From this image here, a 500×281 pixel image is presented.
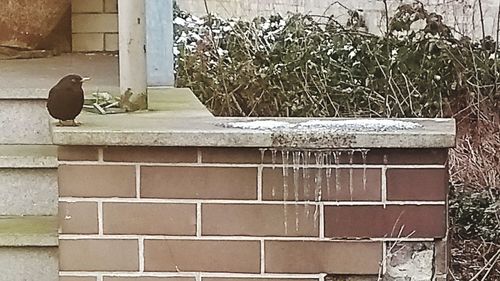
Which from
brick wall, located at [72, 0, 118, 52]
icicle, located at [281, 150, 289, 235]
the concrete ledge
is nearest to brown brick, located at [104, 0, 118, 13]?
brick wall, located at [72, 0, 118, 52]

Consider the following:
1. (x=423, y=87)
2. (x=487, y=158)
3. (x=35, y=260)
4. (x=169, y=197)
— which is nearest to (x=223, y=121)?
(x=169, y=197)

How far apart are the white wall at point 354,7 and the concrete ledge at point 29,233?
3.06 m

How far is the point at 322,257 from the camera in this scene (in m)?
1.82

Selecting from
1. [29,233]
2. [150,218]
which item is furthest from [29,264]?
[150,218]

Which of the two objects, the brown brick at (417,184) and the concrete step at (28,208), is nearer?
the brown brick at (417,184)

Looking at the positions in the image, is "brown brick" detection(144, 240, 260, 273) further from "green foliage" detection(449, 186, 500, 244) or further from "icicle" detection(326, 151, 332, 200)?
"green foliage" detection(449, 186, 500, 244)

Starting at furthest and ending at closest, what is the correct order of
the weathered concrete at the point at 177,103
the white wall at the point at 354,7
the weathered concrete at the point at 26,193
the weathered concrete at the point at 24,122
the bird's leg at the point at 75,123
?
the white wall at the point at 354,7, the weathered concrete at the point at 24,122, the weathered concrete at the point at 26,193, the weathered concrete at the point at 177,103, the bird's leg at the point at 75,123

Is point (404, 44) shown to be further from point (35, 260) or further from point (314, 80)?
point (35, 260)

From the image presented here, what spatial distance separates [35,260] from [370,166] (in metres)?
0.87

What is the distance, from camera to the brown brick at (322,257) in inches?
71.3

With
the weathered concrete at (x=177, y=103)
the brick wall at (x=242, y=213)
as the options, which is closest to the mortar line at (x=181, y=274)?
the brick wall at (x=242, y=213)

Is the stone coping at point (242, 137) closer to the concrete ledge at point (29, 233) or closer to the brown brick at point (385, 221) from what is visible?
the brown brick at point (385, 221)

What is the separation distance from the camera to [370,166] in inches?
69.7

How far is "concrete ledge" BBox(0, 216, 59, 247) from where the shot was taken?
207 centimetres
